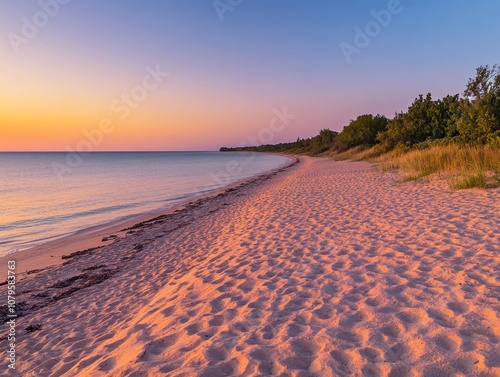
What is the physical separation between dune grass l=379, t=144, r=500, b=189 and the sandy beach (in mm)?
1790

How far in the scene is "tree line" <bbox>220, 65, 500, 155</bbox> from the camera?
17.9 metres

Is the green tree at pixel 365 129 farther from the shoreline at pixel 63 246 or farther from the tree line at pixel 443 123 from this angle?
the shoreline at pixel 63 246

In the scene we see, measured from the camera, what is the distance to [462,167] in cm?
1208

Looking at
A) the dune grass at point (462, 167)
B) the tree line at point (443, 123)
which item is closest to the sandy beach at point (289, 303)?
the dune grass at point (462, 167)

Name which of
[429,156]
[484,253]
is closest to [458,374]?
[484,253]

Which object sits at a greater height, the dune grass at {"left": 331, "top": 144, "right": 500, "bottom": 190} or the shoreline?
the shoreline

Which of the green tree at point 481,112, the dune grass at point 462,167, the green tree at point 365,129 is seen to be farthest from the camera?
the green tree at point 365,129

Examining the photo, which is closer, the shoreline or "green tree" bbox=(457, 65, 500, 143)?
the shoreline

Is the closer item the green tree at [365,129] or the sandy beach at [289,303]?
the sandy beach at [289,303]

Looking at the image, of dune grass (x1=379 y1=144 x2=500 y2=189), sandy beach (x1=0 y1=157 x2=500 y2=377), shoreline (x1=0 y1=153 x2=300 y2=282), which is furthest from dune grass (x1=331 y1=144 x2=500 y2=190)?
shoreline (x1=0 y1=153 x2=300 y2=282)

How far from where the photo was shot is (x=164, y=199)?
64.0ft

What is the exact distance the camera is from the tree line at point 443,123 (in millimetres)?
17875

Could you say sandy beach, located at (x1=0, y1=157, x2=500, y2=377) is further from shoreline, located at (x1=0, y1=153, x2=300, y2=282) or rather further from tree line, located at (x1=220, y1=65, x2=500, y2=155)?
tree line, located at (x1=220, y1=65, x2=500, y2=155)

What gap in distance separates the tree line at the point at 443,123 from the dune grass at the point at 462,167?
1932 mm
